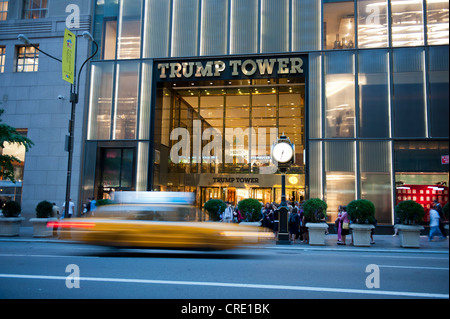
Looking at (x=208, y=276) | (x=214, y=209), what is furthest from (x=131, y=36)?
(x=208, y=276)

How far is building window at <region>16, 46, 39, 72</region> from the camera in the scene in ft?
79.5

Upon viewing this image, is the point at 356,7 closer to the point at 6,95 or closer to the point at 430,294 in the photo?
the point at 430,294

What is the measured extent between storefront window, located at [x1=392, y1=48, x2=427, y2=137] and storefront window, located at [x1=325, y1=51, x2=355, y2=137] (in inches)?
91.3

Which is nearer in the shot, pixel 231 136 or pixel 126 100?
pixel 126 100

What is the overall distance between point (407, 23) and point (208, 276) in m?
19.6

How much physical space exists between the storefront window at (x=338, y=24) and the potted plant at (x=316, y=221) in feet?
34.8

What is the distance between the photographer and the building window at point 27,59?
24219 mm

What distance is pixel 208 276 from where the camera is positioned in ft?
24.0

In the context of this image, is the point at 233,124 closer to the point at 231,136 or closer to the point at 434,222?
the point at 231,136

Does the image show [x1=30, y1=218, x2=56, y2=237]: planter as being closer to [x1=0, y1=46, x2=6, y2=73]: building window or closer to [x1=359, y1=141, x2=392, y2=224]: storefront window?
[x1=0, y1=46, x2=6, y2=73]: building window

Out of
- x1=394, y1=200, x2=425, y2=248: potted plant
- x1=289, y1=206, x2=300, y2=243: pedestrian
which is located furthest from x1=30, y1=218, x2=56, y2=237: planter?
x1=394, y1=200, x2=425, y2=248: potted plant

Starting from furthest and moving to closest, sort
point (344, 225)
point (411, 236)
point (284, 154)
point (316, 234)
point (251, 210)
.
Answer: point (251, 210), point (284, 154), point (316, 234), point (344, 225), point (411, 236)

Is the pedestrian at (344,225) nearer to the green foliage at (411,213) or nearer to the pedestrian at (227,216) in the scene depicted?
the green foliage at (411,213)
